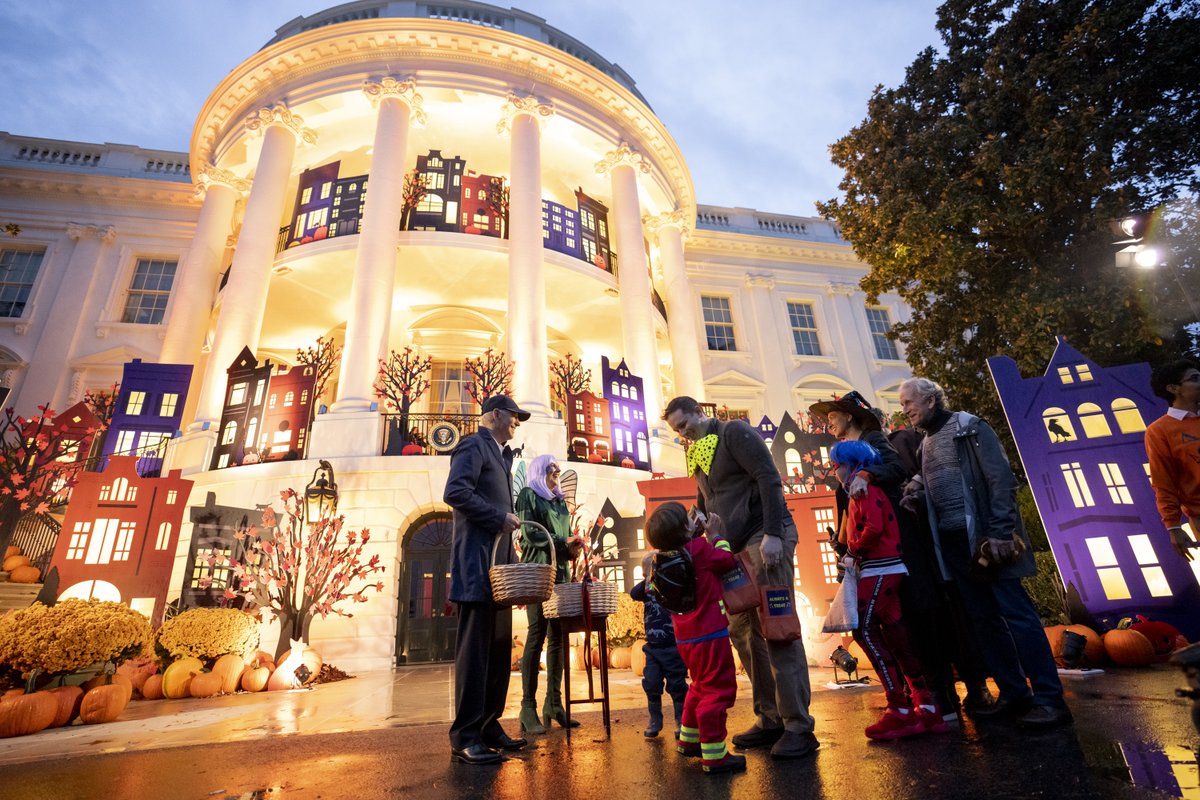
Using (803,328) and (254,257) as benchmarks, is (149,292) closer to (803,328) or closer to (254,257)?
(254,257)

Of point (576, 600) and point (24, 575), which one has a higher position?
point (24, 575)

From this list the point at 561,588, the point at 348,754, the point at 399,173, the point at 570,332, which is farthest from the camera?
the point at 570,332

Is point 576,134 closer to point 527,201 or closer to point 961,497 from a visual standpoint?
point 527,201

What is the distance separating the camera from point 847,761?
2.20 m

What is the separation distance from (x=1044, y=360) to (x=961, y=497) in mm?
6015

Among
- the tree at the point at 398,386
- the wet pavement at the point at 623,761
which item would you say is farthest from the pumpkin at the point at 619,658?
the tree at the point at 398,386

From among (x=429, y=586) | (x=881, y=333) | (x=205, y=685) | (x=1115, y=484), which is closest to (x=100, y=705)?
(x=205, y=685)

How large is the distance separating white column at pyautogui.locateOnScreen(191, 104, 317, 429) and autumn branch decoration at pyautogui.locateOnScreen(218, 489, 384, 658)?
3.97m

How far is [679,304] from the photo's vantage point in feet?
50.6

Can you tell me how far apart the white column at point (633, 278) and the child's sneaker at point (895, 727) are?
969cm

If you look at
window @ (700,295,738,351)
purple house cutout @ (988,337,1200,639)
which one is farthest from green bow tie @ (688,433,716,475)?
window @ (700,295,738,351)

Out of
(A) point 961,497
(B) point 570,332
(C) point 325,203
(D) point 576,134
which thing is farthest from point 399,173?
(A) point 961,497

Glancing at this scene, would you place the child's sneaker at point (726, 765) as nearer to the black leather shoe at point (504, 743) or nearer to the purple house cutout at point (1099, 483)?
the black leather shoe at point (504, 743)

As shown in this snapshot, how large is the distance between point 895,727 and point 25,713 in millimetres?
5919
